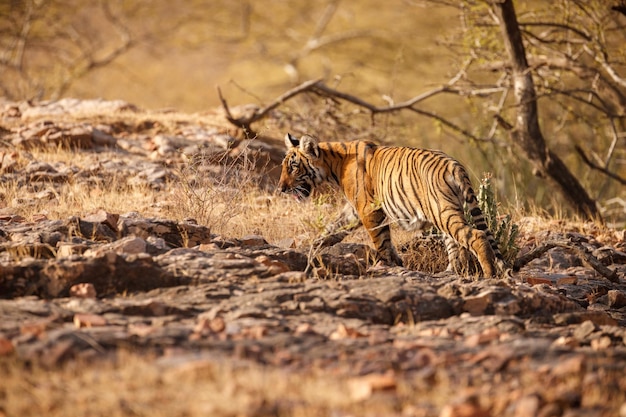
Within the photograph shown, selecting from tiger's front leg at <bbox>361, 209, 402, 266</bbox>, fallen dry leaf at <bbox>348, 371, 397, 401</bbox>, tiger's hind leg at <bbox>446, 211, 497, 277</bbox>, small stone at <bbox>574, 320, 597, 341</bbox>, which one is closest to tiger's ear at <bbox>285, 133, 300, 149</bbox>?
tiger's front leg at <bbox>361, 209, 402, 266</bbox>

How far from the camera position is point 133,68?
3706 centimetres

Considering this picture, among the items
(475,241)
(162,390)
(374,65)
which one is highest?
(374,65)

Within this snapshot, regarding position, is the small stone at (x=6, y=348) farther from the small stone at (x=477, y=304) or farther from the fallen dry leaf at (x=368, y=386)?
the small stone at (x=477, y=304)

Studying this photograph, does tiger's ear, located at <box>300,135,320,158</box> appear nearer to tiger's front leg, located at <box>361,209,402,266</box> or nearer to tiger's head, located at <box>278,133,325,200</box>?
tiger's head, located at <box>278,133,325,200</box>

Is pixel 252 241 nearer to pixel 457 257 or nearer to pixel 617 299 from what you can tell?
pixel 457 257

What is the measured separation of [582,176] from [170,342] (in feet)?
39.1

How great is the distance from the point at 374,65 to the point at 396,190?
23191 millimetres

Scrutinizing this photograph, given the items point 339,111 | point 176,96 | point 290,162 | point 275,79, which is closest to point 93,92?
point 176,96

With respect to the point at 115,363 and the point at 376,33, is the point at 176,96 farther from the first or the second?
the point at 115,363

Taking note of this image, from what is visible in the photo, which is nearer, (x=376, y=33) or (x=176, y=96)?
(x=376, y=33)

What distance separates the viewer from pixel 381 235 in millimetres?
8164

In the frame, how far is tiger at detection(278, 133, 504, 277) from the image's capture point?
7441 millimetres

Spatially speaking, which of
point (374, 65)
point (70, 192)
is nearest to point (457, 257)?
point (70, 192)

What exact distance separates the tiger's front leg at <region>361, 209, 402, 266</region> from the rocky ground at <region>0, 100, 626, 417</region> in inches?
11.5
